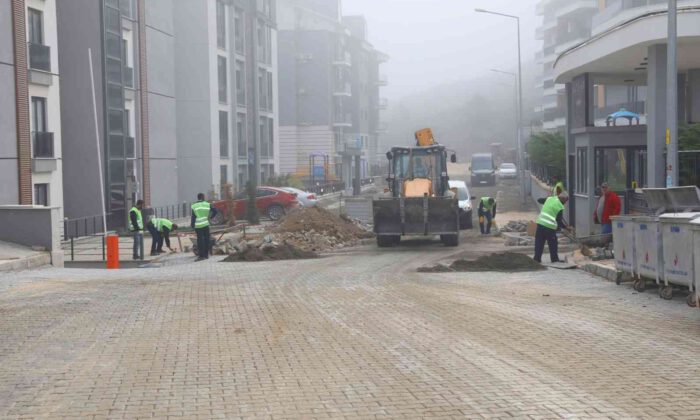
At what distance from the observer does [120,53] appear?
35.6 meters

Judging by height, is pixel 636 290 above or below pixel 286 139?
below

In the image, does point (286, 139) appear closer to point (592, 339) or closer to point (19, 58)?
point (19, 58)

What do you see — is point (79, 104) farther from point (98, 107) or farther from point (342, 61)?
point (342, 61)

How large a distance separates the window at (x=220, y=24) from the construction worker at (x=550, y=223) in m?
34.7

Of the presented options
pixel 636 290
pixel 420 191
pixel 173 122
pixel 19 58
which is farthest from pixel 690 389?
pixel 173 122

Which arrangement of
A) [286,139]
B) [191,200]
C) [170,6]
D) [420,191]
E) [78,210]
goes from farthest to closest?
[286,139] < [191,200] < [170,6] < [78,210] < [420,191]

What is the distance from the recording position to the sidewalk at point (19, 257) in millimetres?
18172

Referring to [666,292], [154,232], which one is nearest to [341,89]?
[154,232]

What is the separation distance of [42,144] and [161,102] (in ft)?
40.5

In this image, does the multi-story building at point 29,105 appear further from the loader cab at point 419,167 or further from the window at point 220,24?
the window at point 220,24

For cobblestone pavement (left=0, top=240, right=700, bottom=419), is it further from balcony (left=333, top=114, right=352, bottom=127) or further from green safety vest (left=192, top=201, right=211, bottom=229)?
balcony (left=333, top=114, right=352, bottom=127)

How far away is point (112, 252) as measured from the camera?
20859mm

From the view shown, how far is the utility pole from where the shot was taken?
17.6 m

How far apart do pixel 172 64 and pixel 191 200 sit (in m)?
8.50
